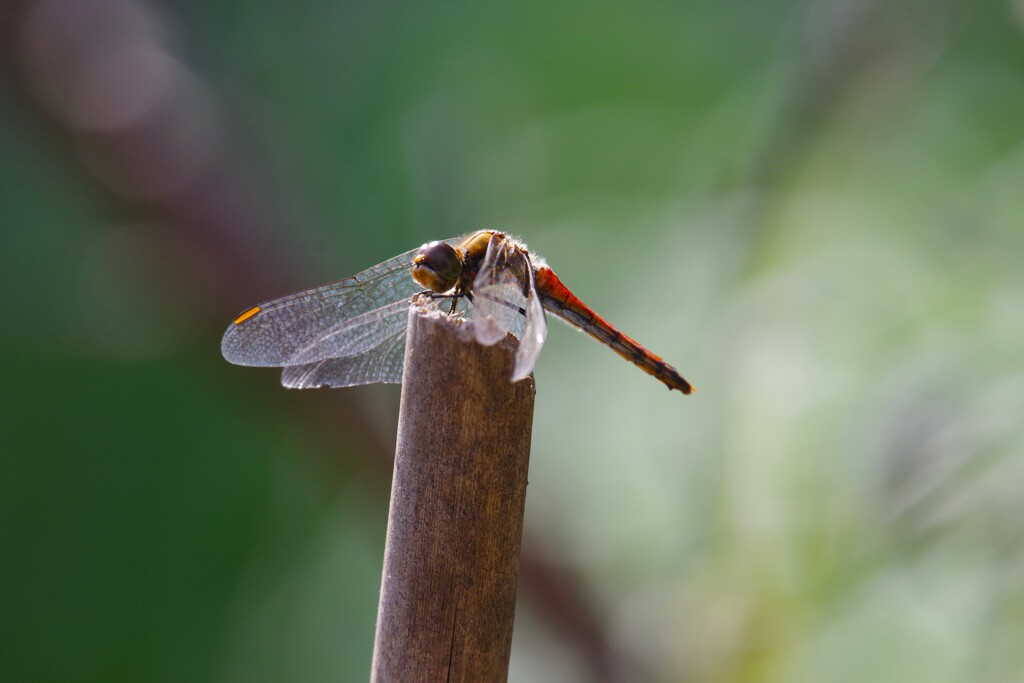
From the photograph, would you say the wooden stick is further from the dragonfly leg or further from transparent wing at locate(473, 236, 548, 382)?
the dragonfly leg

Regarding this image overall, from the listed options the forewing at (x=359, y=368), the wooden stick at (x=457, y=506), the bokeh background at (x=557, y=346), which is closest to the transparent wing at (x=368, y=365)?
the forewing at (x=359, y=368)

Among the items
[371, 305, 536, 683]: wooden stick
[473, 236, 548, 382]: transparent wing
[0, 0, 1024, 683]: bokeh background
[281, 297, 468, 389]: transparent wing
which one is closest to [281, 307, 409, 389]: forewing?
[281, 297, 468, 389]: transparent wing

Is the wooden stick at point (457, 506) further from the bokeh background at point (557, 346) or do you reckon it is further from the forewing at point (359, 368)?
the bokeh background at point (557, 346)

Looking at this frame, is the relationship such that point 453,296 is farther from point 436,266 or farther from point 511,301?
point 511,301

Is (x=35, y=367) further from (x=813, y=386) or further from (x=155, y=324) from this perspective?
(x=813, y=386)

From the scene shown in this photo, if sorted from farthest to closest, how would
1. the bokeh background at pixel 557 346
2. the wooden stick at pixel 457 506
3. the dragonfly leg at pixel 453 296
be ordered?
the bokeh background at pixel 557 346
the dragonfly leg at pixel 453 296
the wooden stick at pixel 457 506

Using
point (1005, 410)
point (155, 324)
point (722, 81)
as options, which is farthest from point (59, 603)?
point (722, 81)
